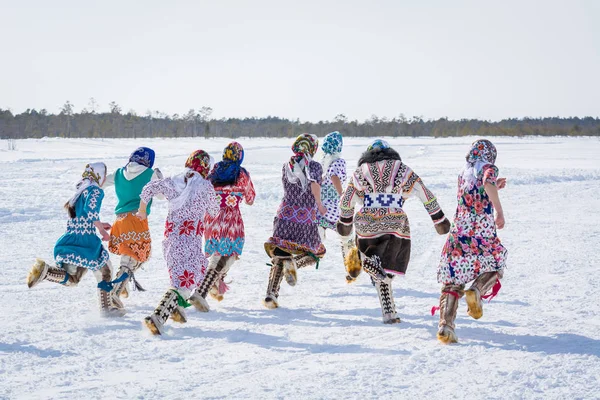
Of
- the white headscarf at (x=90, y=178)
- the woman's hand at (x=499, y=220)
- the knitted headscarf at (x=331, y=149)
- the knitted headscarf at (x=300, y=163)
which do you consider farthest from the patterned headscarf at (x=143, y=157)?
the woman's hand at (x=499, y=220)

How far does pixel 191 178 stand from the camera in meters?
5.60

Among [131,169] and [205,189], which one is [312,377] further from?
[131,169]

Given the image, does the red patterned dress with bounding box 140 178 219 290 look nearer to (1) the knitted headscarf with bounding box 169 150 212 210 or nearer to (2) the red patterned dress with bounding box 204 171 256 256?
(1) the knitted headscarf with bounding box 169 150 212 210

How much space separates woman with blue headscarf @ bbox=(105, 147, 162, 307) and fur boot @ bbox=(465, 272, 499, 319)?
3.11m

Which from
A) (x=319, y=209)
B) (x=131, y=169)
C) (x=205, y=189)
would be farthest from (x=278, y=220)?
(x=131, y=169)

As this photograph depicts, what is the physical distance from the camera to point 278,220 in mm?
6410

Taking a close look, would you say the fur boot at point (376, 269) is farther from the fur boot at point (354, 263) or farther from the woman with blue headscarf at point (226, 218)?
the woman with blue headscarf at point (226, 218)

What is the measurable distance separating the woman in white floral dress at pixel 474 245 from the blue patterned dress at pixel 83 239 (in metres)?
3.16

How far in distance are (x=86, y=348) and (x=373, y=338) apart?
88.8 inches

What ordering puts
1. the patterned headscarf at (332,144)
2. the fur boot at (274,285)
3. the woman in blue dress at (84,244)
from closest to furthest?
1. the woman in blue dress at (84,244)
2. the fur boot at (274,285)
3. the patterned headscarf at (332,144)

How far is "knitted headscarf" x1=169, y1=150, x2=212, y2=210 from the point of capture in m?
5.54

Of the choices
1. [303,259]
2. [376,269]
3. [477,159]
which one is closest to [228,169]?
[303,259]

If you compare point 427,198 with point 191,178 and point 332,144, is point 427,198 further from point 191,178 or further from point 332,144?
point 332,144

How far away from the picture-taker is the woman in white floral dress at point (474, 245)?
496cm
